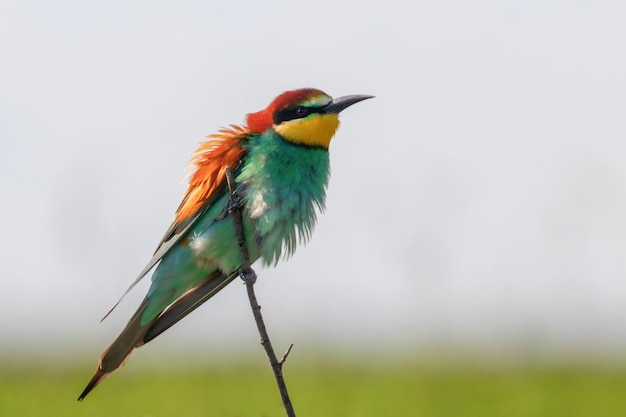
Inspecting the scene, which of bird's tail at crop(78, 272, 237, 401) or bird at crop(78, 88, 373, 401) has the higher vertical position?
bird at crop(78, 88, 373, 401)

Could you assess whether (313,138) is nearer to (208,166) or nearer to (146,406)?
(208,166)

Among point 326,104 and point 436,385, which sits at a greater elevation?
point 326,104

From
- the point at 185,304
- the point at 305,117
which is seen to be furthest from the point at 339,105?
the point at 185,304

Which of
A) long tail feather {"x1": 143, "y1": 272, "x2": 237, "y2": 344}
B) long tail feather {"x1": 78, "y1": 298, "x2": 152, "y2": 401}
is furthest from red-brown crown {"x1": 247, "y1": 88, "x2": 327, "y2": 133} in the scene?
long tail feather {"x1": 78, "y1": 298, "x2": 152, "y2": 401}

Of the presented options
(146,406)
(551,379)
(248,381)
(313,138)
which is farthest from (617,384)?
(313,138)

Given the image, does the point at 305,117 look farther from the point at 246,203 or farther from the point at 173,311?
the point at 173,311

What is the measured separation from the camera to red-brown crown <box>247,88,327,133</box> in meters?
3.74

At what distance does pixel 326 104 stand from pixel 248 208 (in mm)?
457

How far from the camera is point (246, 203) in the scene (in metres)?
3.58

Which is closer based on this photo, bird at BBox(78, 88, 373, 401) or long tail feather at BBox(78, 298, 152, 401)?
long tail feather at BBox(78, 298, 152, 401)

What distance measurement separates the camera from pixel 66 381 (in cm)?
582

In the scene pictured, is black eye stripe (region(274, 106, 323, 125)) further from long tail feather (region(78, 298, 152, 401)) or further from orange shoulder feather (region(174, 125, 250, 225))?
long tail feather (region(78, 298, 152, 401))

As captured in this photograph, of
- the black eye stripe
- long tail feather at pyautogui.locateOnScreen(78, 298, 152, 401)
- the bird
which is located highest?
the black eye stripe

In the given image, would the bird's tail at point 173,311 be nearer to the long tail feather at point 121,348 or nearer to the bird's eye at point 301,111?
the long tail feather at point 121,348
